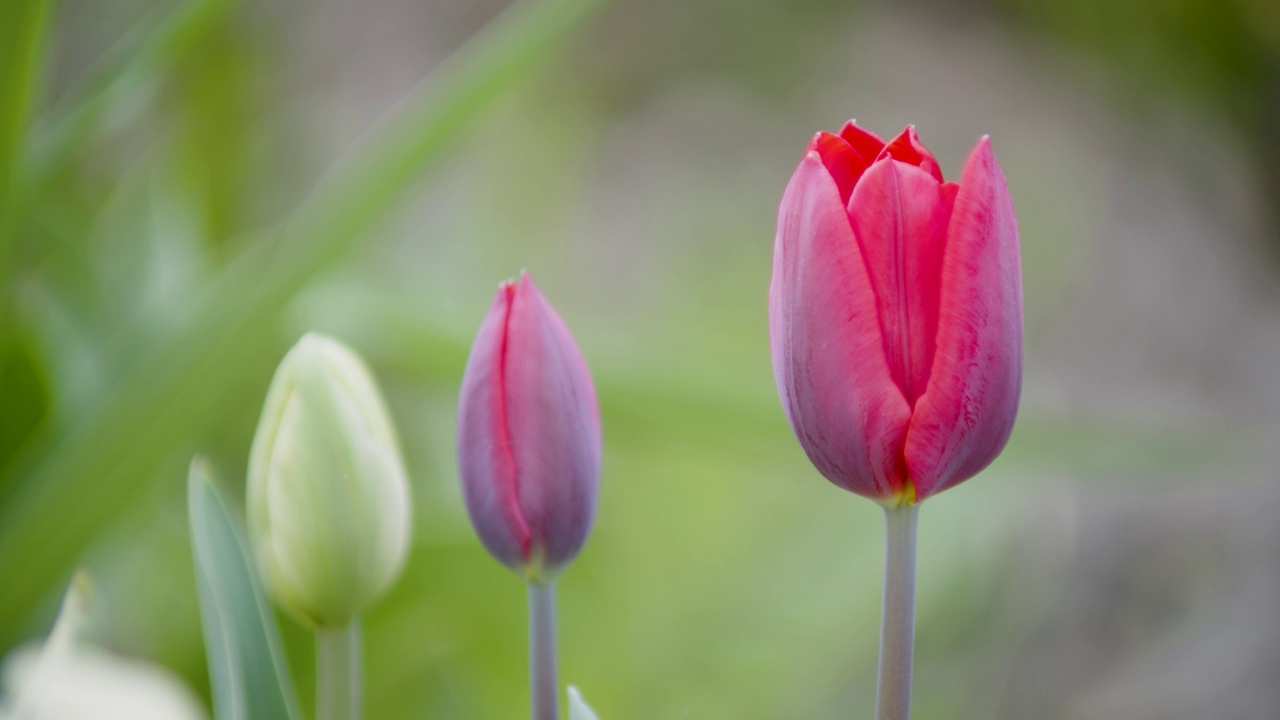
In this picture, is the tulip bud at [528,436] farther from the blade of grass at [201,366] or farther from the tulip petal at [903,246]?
A: the blade of grass at [201,366]

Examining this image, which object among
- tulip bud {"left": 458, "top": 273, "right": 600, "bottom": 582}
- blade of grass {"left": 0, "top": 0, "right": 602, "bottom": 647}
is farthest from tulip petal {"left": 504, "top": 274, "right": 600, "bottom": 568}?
blade of grass {"left": 0, "top": 0, "right": 602, "bottom": 647}

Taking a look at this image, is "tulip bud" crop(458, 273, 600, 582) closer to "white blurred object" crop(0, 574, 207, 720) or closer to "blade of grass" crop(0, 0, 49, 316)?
"white blurred object" crop(0, 574, 207, 720)

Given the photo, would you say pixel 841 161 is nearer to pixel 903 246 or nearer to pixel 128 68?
pixel 903 246

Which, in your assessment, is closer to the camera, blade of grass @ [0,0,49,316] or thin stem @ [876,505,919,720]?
thin stem @ [876,505,919,720]

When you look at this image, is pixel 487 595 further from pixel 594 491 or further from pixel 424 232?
pixel 424 232

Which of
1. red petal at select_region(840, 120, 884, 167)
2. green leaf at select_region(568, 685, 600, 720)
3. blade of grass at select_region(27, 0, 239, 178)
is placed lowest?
green leaf at select_region(568, 685, 600, 720)

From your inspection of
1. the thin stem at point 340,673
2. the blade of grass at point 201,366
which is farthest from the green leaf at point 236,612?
the blade of grass at point 201,366

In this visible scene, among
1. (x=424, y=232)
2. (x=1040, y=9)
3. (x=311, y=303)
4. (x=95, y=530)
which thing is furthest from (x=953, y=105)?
(x=95, y=530)
